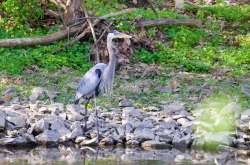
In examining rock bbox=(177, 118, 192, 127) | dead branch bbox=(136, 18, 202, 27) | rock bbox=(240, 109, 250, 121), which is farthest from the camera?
dead branch bbox=(136, 18, 202, 27)

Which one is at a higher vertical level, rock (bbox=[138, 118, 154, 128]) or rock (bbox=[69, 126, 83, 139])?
rock (bbox=[138, 118, 154, 128])

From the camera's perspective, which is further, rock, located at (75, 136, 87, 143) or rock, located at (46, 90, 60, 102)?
rock, located at (46, 90, 60, 102)

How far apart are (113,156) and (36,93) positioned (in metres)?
2.66

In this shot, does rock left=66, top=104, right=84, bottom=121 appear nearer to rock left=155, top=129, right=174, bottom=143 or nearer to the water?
the water

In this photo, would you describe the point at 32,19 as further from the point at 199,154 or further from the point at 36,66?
the point at 199,154

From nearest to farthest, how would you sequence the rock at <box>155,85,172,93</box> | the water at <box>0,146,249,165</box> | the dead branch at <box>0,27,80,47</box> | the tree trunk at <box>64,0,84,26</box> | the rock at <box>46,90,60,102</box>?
the water at <box>0,146,249,165</box> < the rock at <box>46,90,60,102</box> < the rock at <box>155,85,172,93</box> < the dead branch at <box>0,27,80,47</box> < the tree trunk at <box>64,0,84,26</box>

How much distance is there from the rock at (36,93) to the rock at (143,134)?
2.07 m

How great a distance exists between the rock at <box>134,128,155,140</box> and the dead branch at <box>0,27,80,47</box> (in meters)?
4.13

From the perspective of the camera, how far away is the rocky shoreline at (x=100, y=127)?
1082 centimetres

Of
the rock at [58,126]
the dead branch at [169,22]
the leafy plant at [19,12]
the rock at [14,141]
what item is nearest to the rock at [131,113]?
the rock at [58,126]

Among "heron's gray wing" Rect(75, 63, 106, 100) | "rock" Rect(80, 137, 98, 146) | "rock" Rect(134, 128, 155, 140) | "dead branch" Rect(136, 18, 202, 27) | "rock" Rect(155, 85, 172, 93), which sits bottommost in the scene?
"rock" Rect(80, 137, 98, 146)

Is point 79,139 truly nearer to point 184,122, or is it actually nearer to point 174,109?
point 184,122

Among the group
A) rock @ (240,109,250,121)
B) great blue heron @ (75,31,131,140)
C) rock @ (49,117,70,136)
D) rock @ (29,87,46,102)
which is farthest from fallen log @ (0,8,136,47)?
rock @ (240,109,250,121)

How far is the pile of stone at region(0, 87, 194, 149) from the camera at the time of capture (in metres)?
10.8
